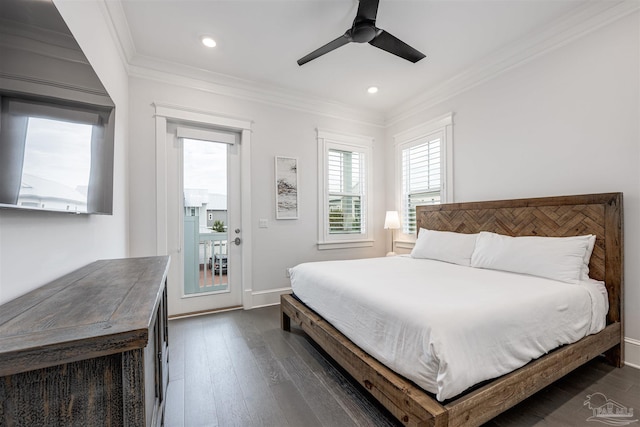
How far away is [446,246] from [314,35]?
2.58m

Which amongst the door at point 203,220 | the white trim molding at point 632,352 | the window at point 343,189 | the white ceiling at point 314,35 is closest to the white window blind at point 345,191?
the window at point 343,189

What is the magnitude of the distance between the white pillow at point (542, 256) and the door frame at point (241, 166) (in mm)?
2625

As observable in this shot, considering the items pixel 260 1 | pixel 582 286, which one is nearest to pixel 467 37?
pixel 260 1

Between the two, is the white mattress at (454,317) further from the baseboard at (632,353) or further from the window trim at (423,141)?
the window trim at (423,141)

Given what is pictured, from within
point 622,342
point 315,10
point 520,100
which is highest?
point 315,10

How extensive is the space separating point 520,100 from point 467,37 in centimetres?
84

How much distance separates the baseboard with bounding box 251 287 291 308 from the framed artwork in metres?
0.99

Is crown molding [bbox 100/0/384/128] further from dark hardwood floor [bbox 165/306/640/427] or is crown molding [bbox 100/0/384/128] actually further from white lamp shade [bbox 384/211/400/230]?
dark hardwood floor [bbox 165/306/640/427]

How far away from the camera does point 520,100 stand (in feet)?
9.45

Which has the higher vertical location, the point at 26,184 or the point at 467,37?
the point at 467,37

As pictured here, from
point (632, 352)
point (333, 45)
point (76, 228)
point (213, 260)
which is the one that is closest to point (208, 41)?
point (333, 45)

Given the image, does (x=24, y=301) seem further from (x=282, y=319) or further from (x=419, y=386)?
(x=282, y=319)

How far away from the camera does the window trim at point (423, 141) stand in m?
3.59

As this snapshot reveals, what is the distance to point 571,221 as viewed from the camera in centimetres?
242
